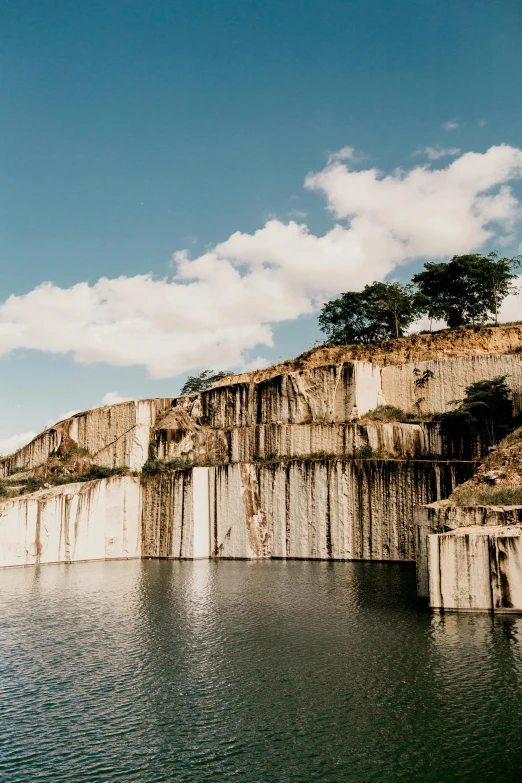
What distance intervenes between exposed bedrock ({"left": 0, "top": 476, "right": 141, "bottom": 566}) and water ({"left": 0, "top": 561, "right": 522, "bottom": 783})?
10.4 meters

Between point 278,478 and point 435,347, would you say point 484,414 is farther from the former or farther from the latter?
point 278,478

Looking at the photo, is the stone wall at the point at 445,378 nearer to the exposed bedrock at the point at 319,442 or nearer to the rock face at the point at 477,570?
the exposed bedrock at the point at 319,442

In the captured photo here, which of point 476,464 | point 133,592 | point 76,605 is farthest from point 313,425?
point 76,605

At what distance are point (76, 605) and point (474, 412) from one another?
18843mm

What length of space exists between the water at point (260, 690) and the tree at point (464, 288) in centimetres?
2975

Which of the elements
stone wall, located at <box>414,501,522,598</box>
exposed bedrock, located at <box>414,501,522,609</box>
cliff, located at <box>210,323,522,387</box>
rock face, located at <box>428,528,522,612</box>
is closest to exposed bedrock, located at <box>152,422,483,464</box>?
cliff, located at <box>210,323,522,387</box>

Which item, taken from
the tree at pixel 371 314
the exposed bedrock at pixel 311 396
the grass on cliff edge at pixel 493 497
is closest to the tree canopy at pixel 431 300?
the tree at pixel 371 314

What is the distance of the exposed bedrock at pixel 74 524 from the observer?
1164 inches

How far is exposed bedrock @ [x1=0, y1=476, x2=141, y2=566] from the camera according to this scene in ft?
97.0

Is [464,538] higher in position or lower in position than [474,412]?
lower

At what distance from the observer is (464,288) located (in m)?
45.6

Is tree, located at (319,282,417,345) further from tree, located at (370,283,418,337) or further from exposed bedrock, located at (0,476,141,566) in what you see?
exposed bedrock, located at (0,476,141,566)

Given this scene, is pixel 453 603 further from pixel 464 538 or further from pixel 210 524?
pixel 210 524

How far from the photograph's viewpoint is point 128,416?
41.1 metres
